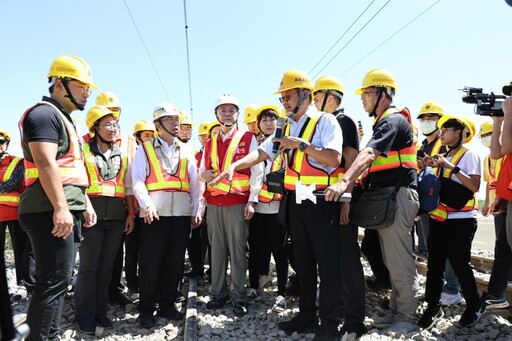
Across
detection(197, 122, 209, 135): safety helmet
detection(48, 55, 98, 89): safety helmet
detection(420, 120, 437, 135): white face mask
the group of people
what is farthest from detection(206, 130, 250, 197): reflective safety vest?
detection(197, 122, 209, 135): safety helmet

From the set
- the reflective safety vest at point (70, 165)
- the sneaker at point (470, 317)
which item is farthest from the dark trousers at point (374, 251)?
the reflective safety vest at point (70, 165)

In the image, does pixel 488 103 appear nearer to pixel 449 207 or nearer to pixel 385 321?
pixel 449 207

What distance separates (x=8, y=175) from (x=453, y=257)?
6.11m

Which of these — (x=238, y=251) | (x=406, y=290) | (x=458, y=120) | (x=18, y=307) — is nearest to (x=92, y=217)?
(x=238, y=251)

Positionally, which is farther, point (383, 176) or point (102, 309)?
point (102, 309)

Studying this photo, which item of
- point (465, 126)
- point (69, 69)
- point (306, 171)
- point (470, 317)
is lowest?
point (470, 317)

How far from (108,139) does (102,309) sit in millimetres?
1894

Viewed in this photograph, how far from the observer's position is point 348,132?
3992 mm

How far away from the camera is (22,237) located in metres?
6.04

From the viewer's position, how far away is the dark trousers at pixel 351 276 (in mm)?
3818

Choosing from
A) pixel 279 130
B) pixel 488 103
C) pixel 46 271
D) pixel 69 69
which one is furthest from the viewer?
Result: pixel 279 130

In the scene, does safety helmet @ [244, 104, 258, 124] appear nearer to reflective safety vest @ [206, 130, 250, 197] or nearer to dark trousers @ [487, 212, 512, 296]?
reflective safety vest @ [206, 130, 250, 197]

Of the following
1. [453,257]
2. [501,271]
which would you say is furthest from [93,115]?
[501,271]

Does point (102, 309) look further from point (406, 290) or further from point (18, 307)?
point (406, 290)
